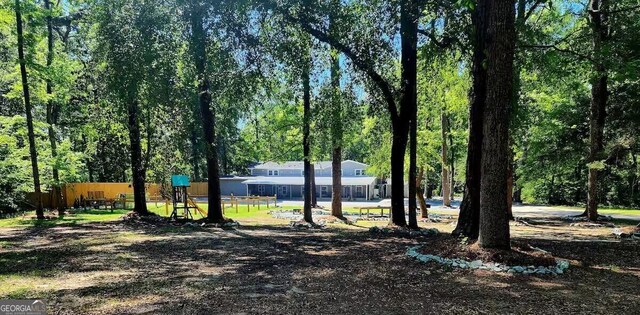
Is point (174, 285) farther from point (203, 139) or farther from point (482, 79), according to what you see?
point (203, 139)

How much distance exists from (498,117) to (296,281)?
3916 millimetres

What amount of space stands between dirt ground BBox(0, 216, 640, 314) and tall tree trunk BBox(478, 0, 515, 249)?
1.08 metres

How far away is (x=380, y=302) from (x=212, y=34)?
7.36 m

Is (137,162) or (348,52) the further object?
(137,162)

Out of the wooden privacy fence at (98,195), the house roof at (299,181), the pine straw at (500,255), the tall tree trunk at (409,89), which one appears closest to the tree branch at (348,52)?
the tall tree trunk at (409,89)

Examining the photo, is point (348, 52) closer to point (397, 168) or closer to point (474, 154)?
point (397, 168)

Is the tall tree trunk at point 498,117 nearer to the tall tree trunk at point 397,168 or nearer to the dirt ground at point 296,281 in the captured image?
the dirt ground at point 296,281

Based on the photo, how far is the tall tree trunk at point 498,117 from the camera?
630 cm

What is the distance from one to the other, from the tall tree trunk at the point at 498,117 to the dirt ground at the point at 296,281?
3.54 ft

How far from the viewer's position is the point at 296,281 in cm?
560

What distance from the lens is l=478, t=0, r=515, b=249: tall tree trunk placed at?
6301mm

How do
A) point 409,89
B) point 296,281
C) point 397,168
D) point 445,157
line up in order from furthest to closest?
point 445,157
point 397,168
point 409,89
point 296,281

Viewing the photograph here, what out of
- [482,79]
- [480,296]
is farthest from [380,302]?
[482,79]

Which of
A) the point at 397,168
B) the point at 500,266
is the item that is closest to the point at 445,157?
the point at 397,168
